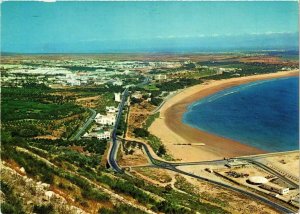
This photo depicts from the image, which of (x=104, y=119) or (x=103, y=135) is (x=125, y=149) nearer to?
(x=103, y=135)

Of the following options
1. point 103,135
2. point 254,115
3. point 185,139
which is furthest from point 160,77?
point 103,135

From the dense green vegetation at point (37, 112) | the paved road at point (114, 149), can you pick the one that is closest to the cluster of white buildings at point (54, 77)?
the dense green vegetation at point (37, 112)

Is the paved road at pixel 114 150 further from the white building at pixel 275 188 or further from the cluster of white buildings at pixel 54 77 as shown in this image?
the cluster of white buildings at pixel 54 77

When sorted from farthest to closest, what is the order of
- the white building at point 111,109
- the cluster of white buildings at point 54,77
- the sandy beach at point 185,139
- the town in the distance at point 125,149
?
the cluster of white buildings at point 54,77, the white building at point 111,109, the sandy beach at point 185,139, the town in the distance at point 125,149

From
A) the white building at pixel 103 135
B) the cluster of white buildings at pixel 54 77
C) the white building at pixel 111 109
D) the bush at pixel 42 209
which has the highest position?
the cluster of white buildings at pixel 54 77

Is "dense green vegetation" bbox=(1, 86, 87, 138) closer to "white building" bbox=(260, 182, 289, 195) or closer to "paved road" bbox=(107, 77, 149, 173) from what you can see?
"paved road" bbox=(107, 77, 149, 173)

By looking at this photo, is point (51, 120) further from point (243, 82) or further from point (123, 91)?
point (243, 82)
